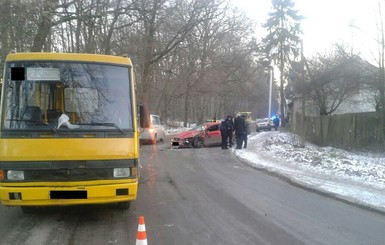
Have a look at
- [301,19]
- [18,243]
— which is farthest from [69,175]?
[301,19]

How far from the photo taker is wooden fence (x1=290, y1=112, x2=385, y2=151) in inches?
918

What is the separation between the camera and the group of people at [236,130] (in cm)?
2122

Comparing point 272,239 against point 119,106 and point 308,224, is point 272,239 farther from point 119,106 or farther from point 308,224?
point 119,106

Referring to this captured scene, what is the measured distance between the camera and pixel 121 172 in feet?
22.9

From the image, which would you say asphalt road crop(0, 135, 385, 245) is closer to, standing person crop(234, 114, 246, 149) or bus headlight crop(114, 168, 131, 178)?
bus headlight crop(114, 168, 131, 178)

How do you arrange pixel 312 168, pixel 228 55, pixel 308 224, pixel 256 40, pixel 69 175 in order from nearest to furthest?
pixel 69 175, pixel 308 224, pixel 312 168, pixel 228 55, pixel 256 40

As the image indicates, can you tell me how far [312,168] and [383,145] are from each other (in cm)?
997

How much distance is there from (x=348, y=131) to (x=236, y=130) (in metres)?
8.24

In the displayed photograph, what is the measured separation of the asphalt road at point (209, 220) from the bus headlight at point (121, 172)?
804 mm

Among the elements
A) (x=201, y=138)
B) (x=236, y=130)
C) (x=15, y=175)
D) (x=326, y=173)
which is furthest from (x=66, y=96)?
Result: (x=201, y=138)

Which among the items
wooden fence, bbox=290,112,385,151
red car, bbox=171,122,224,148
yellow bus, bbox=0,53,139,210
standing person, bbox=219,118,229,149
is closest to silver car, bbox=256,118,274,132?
wooden fence, bbox=290,112,385,151

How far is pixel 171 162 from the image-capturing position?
1650 centimetres

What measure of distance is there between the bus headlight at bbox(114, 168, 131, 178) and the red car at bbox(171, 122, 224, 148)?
16853 mm

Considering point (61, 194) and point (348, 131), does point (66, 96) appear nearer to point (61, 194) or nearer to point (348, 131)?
point (61, 194)
